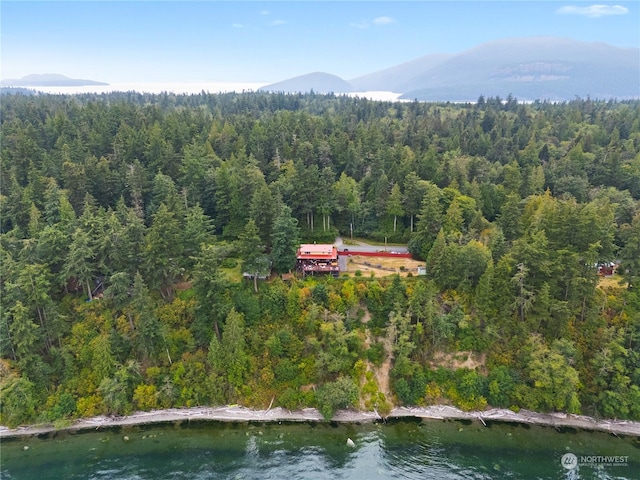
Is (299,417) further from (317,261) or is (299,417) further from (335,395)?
(317,261)

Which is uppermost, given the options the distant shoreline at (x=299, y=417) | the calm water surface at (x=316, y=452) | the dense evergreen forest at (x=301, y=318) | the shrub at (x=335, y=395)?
the dense evergreen forest at (x=301, y=318)

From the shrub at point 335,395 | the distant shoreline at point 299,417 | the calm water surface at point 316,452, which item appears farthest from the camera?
the distant shoreline at point 299,417

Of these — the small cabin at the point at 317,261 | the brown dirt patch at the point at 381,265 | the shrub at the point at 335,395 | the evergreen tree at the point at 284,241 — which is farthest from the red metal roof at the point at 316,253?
the shrub at the point at 335,395

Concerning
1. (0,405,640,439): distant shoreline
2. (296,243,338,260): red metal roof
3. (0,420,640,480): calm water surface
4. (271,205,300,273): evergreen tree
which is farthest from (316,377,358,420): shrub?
(296,243,338,260): red metal roof

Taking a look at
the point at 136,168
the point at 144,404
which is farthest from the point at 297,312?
the point at 136,168

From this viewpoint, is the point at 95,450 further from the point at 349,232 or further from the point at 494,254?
the point at 494,254

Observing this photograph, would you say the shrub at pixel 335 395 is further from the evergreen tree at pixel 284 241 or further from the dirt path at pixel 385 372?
Result: the evergreen tree at pixel 284 241
